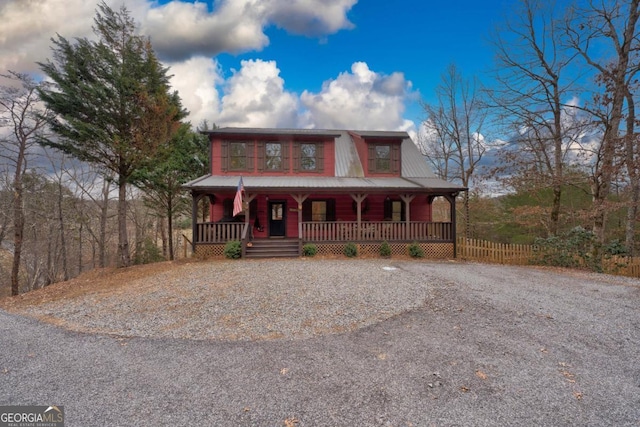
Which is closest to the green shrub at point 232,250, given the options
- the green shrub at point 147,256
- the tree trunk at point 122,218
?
the tree trunk at point 122,218

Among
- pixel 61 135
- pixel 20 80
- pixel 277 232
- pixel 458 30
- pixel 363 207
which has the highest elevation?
pixel 458 30

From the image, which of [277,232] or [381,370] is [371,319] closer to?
[381,370]

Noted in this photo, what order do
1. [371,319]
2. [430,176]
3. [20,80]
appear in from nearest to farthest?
[371,319] → [20,80] → [430,176]

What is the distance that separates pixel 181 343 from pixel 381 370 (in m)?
3.03

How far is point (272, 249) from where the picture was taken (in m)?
12.2

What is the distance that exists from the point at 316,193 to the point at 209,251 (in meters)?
5.67

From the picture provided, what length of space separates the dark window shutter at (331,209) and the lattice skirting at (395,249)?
2.07 m

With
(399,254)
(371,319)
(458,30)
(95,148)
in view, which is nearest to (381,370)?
(371,319)

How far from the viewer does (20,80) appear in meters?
10.2

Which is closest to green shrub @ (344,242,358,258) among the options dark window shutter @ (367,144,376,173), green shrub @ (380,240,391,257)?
green shrub @ (380,240,391,257)

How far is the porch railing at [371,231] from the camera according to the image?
12.8 metres

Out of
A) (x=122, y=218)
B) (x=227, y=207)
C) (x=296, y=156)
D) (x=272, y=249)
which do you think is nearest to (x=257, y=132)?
(x=296, y=156)

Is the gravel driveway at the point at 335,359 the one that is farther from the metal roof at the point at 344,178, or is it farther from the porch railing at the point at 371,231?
the metal roof at the point at 344,178

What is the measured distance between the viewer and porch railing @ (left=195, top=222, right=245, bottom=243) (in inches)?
475
